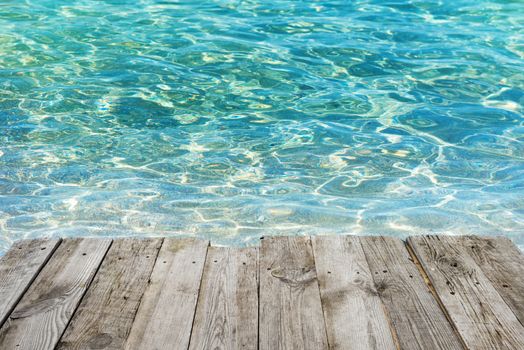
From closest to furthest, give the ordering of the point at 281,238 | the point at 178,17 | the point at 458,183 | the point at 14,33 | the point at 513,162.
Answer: the point at 281,238
the point at 458,183
the point at 513,162
the point at 14,33
the point at 178,17

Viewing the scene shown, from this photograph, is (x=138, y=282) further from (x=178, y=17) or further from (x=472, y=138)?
(x=178, y=17)

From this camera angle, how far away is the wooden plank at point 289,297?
270 centimetres

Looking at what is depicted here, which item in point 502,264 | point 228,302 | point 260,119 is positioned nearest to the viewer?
point 228,302

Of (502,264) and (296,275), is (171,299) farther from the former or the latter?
(502,264)

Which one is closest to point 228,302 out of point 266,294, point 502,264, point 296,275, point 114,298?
point 266,294

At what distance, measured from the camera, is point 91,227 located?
5.11 meters

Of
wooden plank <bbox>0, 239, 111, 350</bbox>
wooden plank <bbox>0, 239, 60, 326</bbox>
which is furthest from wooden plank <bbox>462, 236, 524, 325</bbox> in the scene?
wooden plank <bbox>0, 239, 60, 326</bbox>

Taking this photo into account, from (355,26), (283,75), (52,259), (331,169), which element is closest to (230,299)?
(52,259)

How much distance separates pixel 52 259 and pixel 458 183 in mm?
3791

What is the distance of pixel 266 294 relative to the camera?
3.02 metres

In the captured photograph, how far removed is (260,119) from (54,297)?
4741 mm

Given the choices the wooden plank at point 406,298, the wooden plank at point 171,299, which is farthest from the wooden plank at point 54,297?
the wooden plank at point 406,298

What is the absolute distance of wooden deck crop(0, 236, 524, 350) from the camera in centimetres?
270

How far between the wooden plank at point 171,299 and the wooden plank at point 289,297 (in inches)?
11.7
